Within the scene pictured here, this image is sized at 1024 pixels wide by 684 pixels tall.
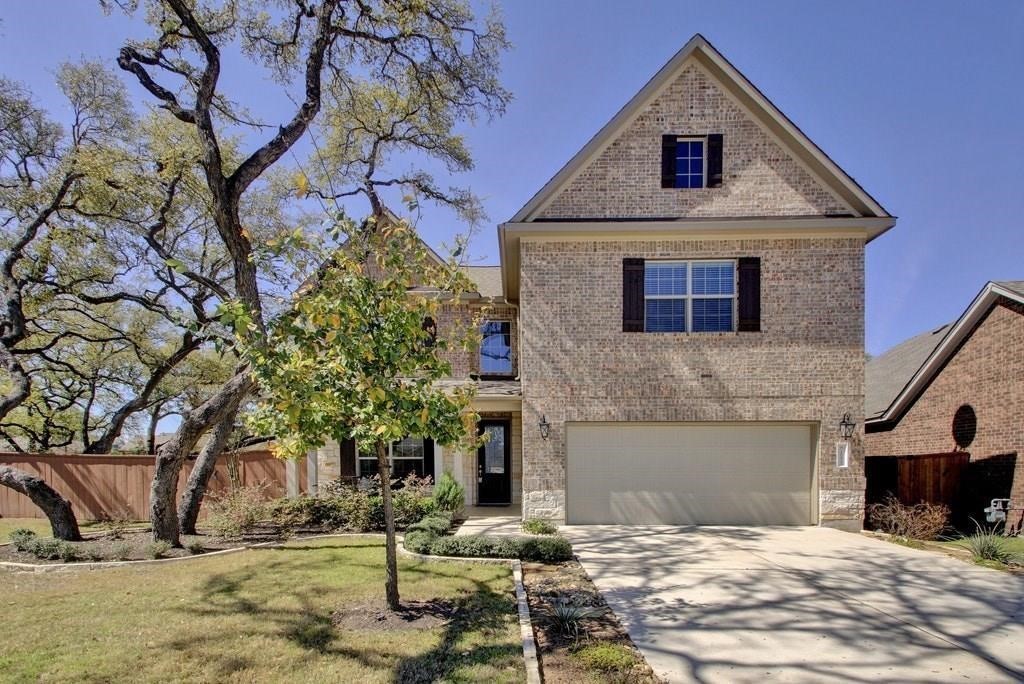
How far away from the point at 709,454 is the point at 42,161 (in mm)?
17932

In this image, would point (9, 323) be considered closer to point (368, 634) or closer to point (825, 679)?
point (368, 634)

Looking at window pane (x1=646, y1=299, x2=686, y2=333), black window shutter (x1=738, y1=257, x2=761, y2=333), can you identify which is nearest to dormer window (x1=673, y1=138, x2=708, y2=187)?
black window shutter (x1=738, y1=257, x2=761, y2=333)

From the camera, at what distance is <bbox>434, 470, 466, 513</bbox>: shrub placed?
12445 mm

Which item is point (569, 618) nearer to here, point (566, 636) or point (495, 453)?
point (566, 636)

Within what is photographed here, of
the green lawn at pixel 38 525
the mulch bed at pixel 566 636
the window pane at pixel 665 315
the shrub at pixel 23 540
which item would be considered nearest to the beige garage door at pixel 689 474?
the window pane at pixel 665 315

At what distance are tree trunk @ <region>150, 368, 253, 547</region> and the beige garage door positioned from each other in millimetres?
6635

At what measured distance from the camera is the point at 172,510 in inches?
387

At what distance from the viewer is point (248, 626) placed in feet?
19.1

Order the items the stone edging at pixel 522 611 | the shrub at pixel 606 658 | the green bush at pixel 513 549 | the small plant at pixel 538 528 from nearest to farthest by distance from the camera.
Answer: the stone edging at pixel 522 611
the shrub at pixel 606 658
the green bush at pixel 513 549
the small plant at pixel 538 528

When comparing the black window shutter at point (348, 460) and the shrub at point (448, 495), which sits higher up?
the black window shutter at point (348, 460)

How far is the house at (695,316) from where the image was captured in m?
11.0

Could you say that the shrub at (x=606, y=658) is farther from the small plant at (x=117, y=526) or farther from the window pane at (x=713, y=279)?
the small plant at (x=117, y=526)

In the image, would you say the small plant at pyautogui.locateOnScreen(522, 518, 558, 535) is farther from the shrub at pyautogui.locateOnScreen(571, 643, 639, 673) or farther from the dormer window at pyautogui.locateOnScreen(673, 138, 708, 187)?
the dormer window at pyautogui.locateOnScreen(673, 138, 708, 187)

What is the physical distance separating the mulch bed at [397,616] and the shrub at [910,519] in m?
9.02
